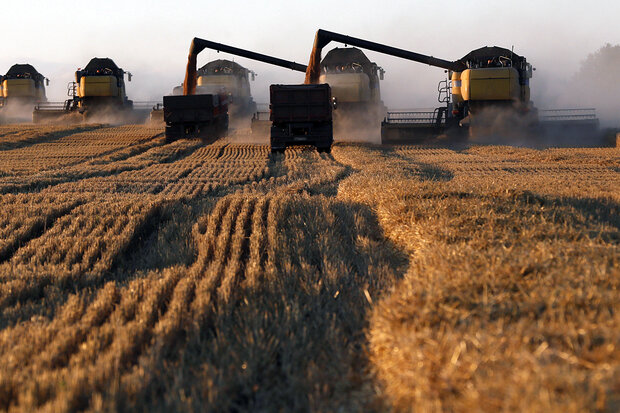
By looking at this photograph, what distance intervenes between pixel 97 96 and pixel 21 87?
45.8 feet

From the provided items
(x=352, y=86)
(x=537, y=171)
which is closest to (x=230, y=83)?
(x=352, y=86)

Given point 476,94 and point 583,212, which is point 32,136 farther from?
point 583,212

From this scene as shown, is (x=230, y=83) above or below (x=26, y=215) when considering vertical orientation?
above

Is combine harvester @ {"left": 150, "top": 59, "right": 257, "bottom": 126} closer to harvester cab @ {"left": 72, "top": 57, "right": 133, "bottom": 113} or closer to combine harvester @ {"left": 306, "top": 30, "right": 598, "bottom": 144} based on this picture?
harvester cab @ {"left": 72, "top": 57, "right": 133, "bottom": 113}

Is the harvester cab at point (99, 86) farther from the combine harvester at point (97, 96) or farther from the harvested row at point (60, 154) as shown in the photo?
the harvested row at point (60, 154)

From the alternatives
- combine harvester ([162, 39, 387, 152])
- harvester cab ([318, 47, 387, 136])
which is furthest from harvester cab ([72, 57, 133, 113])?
harvester cab ([318, 47, 387, 136])

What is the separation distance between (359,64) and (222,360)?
101 ft

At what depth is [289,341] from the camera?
3.99 metres

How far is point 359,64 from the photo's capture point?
32938 mm

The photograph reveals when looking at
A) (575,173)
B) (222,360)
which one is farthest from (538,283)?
(575,173)

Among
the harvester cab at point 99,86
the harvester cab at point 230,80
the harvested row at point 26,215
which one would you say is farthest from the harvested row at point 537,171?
the harvester cab at point 99,86

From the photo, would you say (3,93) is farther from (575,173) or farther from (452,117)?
(575,173)

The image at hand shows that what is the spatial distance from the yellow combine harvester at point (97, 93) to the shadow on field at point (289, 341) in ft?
138

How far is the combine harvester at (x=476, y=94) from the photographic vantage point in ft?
87.1
